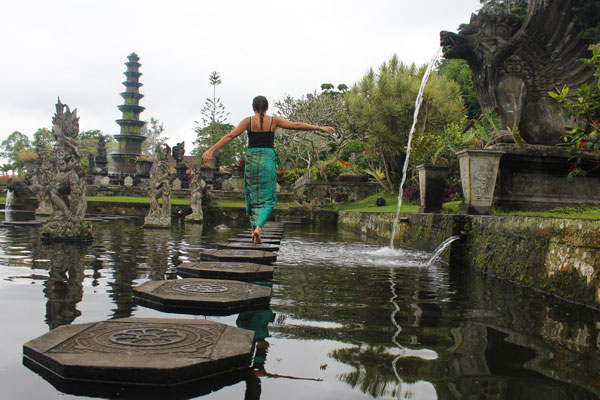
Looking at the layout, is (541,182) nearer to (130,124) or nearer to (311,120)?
(311,120)

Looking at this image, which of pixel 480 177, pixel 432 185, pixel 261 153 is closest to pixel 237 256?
pixel 261 153

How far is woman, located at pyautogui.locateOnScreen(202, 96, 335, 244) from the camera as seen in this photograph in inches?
228

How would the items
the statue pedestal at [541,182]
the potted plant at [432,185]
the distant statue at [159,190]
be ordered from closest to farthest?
the statue pedestal at [541,182]
the potted plant at [432,185]
the distant statue at [159,190]

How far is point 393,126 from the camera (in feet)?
84.9

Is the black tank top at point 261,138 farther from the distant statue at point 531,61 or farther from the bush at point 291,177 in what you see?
the bush at point 291,177

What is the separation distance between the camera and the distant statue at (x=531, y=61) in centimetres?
841

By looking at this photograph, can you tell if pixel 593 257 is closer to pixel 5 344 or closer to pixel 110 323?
pixel 110 323

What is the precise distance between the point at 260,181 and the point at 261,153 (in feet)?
1.13

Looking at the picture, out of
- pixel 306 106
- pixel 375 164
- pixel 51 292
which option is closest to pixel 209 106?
pixel 306 106

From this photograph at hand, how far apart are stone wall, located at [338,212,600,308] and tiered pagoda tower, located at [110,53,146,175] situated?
183 feet

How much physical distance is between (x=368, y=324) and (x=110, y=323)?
143 cm

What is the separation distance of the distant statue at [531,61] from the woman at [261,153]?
420 cm

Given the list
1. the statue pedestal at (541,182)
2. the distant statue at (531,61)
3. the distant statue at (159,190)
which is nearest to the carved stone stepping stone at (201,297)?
the statue pedestal at (541,182)

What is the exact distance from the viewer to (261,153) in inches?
229
